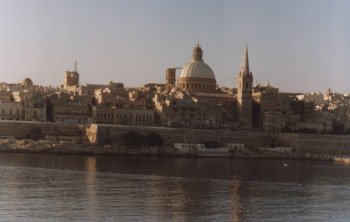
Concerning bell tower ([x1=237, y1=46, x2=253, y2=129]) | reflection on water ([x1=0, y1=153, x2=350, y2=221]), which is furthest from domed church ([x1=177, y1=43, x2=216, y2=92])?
reflection on water ([x1=0, y1=153, x2=350, y2=221])

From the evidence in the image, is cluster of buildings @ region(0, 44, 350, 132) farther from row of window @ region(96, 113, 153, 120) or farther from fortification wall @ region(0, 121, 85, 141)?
fortification wall @ region(0, 121, 85, 141)

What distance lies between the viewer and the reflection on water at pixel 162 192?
1864 centimetres

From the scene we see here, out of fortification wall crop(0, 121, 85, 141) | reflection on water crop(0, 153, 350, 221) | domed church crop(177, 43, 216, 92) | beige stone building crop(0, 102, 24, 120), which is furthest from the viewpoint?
domed church crop(177, 43, 216, 92)

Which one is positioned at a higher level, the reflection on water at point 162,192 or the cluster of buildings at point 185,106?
the cluster of buildings at point 185,106

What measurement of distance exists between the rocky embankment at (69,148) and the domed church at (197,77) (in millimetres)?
15762

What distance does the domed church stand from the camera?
57.4 metres

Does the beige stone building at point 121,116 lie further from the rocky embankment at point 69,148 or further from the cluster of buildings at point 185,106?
the rocky embankment at point 69,148

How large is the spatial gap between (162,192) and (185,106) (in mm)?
26103

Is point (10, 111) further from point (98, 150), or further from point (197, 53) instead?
point (197, 53)

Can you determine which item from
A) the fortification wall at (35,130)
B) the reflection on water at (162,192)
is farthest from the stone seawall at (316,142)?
the fortification wall at (35,130)

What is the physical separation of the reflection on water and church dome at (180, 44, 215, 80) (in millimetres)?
23798

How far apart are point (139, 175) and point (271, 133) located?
2189 cm

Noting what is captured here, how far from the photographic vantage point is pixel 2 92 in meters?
49.6

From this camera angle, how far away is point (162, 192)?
2270cm
